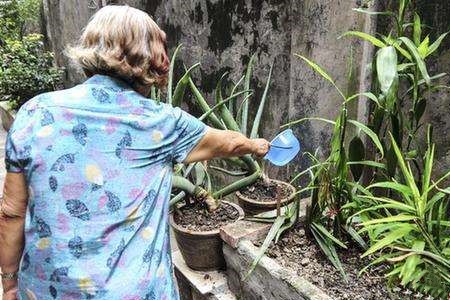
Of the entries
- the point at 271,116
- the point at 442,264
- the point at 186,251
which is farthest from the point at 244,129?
the point at 442,264

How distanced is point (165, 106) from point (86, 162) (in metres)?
0.33

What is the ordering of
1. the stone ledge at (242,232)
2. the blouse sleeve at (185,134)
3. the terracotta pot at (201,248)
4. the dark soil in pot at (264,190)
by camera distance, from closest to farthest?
the blouse sleeve at (185,134), the stone ledge at (242,232), the terracotta pot at (201,248), the dark soil in pot at (264,190)

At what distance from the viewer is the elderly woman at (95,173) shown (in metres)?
1.35

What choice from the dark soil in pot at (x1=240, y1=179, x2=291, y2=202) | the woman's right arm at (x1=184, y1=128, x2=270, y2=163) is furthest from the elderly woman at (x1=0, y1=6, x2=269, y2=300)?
the dark soil in pot at (x1=240, y1=179, x2=291, y2=202)

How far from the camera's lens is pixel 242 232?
2.15m

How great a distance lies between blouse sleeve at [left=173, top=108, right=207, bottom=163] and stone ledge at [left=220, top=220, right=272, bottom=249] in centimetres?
69

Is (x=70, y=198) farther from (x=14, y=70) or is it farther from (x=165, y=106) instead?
(x=14, y=70)

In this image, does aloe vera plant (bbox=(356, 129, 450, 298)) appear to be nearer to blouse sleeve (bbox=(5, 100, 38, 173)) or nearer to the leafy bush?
blouse sleeve (bbox=(5, 100, 38, 173))

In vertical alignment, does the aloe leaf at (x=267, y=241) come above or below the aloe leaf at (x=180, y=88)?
below

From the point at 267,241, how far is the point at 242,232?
165mm

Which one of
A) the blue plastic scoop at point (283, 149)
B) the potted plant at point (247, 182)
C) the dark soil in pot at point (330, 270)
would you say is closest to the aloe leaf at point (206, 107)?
the potted plant at point (247, 182)

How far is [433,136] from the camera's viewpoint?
7.09 ft

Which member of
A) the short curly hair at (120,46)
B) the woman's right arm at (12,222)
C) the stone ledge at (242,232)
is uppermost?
the short curly hair at (120,46)

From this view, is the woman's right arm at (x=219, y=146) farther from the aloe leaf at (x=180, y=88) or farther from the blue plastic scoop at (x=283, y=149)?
the aloe leaf at (x=180, y=88)
